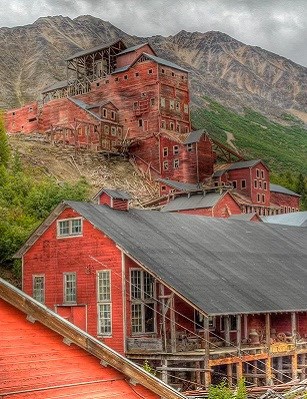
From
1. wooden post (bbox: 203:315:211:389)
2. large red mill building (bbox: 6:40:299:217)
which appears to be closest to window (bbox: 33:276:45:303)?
wooden post (bbox: 203:315:211:389)

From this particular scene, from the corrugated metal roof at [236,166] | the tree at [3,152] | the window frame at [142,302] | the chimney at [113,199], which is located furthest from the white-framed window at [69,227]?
the corrugated metal roof at [236,166]

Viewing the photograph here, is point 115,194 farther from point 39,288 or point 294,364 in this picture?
point 294,364

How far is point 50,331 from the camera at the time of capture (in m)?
10.8

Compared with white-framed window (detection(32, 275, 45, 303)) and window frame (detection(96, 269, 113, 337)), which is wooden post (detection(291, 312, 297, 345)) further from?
white-framed window (detection(32, 275, 45, 303))

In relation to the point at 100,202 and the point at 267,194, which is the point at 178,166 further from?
the point at 100,202

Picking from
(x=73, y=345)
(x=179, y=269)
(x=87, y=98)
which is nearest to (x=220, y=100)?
(x=87, y=98)

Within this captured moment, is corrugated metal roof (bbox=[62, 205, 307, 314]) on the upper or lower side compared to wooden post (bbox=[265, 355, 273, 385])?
upper

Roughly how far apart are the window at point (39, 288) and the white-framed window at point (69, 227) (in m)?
2.54

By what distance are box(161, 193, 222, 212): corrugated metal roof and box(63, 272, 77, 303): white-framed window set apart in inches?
1106

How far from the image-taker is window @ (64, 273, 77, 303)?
29062 mm

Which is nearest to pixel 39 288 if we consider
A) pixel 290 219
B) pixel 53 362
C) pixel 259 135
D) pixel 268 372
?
pixel 268 372

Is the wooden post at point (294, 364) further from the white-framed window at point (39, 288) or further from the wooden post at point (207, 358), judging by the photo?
the white-framed window at point (39, 288)

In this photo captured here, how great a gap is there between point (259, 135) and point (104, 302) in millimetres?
143879

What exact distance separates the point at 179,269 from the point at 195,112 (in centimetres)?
13597
